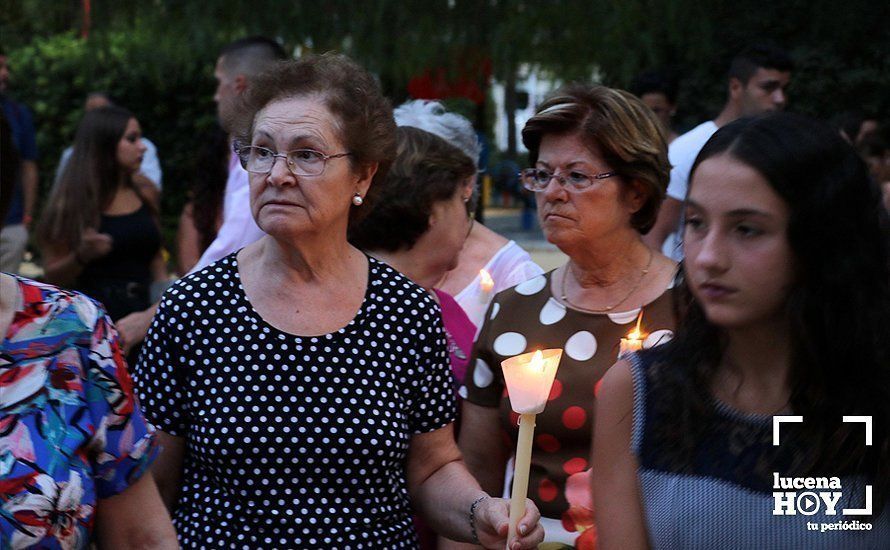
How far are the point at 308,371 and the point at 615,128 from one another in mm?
1109

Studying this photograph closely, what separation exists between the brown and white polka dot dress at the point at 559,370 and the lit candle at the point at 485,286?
0.71 meters

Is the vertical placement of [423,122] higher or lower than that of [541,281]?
higher

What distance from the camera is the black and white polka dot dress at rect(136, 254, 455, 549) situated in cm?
284

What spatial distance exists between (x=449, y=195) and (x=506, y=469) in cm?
88

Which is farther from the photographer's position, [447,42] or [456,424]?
[447,42]

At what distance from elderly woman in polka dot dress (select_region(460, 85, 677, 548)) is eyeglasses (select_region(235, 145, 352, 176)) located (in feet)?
2.30

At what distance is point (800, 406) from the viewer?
2.29 m

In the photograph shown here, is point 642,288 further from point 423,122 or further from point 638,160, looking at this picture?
point 423,122

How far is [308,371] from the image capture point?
2.91 meters

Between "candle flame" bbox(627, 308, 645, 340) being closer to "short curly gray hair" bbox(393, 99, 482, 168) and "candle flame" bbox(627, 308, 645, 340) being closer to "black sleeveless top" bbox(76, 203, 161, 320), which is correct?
"short curly gray hair" bbox(393, 99, 482, 168)

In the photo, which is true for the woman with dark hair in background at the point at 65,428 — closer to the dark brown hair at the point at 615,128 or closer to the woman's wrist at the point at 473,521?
the woman's wrist at the point at 473,521

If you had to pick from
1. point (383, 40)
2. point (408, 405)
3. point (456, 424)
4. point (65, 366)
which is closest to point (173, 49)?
point (383, 40)

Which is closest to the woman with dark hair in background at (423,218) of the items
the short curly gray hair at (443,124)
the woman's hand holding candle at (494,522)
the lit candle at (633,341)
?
the short curly gray hair at (443,124)

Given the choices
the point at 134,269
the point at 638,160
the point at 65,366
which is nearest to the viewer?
the point at 65,366
